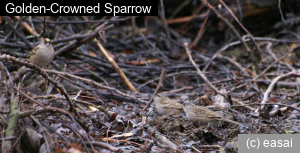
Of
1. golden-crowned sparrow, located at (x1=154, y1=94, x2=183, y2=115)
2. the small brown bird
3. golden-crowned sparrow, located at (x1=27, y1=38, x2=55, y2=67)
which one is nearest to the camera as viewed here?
the small brown bird

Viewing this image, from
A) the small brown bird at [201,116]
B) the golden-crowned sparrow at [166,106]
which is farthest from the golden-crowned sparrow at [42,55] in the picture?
the small brown bird at [201,116]

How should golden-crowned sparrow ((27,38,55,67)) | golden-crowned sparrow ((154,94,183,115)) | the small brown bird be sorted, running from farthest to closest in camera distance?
golden-crowned sparrow ((27,38,55,67)) < golden-crowned sparrow ((154,94,183,115)) < the small brown bird


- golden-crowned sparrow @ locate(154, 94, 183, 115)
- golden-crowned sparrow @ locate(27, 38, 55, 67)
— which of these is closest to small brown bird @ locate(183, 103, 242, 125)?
golden-crowned sparrow @ locate(154, 94, 183, 115)

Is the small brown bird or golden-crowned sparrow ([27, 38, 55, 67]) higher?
golden-crowned sparrow ([27, 38, 55, 67])

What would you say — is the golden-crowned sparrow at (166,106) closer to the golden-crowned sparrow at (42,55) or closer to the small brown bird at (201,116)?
the small brown bird at (201,116)

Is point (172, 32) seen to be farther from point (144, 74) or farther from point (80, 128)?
point (80, 128)

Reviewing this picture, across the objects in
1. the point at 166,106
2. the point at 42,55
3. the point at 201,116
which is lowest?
the point at 201,116

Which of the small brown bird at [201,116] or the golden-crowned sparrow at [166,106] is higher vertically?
the golden-crowned sparrow at [166,106]

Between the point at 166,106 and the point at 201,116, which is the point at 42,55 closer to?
the point at 166,106

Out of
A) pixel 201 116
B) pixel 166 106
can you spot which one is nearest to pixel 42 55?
pixel 166 106

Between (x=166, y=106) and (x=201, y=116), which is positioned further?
(x=166, y=106)

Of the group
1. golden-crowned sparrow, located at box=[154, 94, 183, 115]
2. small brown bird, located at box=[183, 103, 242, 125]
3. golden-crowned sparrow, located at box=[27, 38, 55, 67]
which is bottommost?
small brown bird, located at box=[183, 103, 242, 125]

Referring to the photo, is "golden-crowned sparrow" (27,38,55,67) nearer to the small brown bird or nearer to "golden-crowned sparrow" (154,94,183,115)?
"golden-crowned sparrow" (154,94,183,115)

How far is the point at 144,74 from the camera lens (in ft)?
27.2
